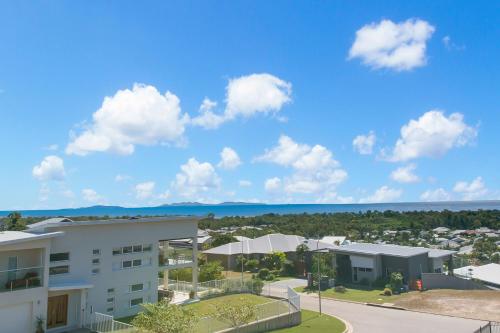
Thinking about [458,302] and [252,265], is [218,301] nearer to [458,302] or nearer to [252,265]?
[458,302]

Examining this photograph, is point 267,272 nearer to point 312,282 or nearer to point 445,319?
point 312,282

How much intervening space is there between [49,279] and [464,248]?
225ft

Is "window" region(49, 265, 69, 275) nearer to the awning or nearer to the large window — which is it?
the awning

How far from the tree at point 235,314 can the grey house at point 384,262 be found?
23.2 meters

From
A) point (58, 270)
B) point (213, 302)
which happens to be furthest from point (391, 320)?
point (58, 270)

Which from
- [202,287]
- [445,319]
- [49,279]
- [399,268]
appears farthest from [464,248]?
[49,279]

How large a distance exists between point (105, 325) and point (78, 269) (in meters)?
4.08

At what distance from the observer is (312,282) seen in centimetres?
4500

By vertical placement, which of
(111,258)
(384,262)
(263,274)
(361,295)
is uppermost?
(111,258)

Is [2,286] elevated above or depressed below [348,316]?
above

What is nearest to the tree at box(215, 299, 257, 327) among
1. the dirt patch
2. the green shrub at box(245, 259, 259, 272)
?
the dirt patch

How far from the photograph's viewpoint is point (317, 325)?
29.8 metres

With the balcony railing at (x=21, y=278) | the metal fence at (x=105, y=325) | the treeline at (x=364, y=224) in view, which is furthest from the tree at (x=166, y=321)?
the treeline at (x=364, y=224)

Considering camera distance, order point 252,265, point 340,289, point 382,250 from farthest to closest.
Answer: point 252,265 < point 382,250 < point 340,289
